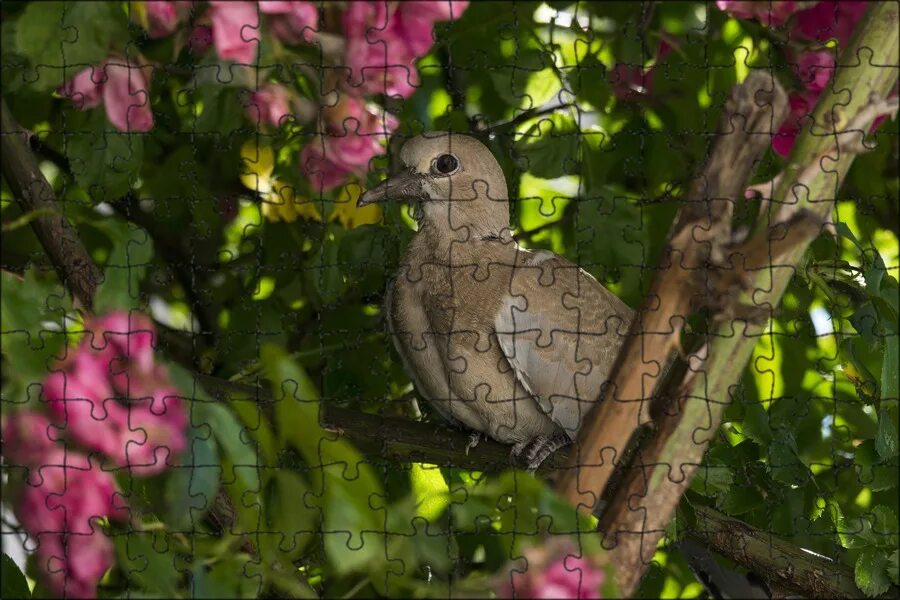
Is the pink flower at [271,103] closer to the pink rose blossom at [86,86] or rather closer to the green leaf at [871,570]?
the pink rose blossom at [86,86]

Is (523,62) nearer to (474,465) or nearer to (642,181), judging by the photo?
(642,181)

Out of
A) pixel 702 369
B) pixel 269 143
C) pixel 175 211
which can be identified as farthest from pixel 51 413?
pixel 175 211

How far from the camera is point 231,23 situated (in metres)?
1.15

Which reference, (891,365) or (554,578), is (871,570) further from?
(554,578)

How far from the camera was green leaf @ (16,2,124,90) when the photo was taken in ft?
3.92

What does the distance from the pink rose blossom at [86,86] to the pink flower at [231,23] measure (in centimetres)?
21

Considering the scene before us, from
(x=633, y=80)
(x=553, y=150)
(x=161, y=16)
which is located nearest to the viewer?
(x=161, y=16)

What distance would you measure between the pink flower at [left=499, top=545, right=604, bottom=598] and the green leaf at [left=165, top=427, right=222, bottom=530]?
24cm

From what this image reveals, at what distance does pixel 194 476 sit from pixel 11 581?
0.73 feet

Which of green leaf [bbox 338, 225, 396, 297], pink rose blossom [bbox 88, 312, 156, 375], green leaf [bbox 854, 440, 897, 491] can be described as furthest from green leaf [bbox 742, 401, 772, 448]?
pink rose blossom [bbox 88, 312, 156, 375]

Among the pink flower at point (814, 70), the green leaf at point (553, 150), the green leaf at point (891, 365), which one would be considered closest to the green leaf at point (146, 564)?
the green leaf at point (891, 365)

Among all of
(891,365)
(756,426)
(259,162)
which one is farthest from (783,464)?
(259,162)

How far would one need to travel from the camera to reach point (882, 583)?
4.53 feet

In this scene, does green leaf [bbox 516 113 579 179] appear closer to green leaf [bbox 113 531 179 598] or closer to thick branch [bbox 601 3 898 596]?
thick branch [bbox 601 3 898 596]
